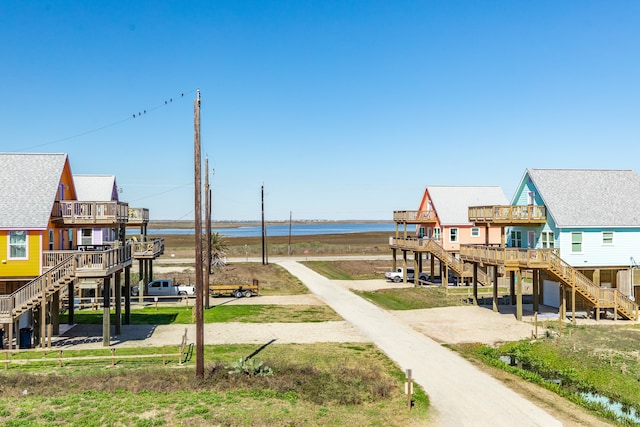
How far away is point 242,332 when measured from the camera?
30156 millimetres

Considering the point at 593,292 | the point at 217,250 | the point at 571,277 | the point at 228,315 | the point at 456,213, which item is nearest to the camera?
the point at 571,277

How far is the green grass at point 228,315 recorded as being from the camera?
112 ft

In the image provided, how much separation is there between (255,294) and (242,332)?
1557 cm

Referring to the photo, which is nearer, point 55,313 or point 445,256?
point 55,313

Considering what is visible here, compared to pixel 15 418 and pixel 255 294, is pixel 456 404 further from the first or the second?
pixel 255 294

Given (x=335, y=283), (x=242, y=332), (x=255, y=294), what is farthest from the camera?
(x=335, y=283)

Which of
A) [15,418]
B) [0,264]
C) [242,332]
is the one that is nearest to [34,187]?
[0,264]

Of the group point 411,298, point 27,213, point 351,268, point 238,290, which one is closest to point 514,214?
point 411,298

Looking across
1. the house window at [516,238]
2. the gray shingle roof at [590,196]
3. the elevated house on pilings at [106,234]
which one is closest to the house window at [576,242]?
the gray shingle roof at [590,196]

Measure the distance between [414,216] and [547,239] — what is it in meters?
20.4

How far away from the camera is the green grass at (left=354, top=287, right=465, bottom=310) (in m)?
39.6

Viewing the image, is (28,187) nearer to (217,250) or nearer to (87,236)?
(87,236)

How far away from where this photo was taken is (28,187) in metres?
28.6

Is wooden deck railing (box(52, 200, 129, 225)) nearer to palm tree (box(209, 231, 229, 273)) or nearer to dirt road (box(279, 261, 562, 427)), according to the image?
dirt road (box(279, 261, 562, 427))
